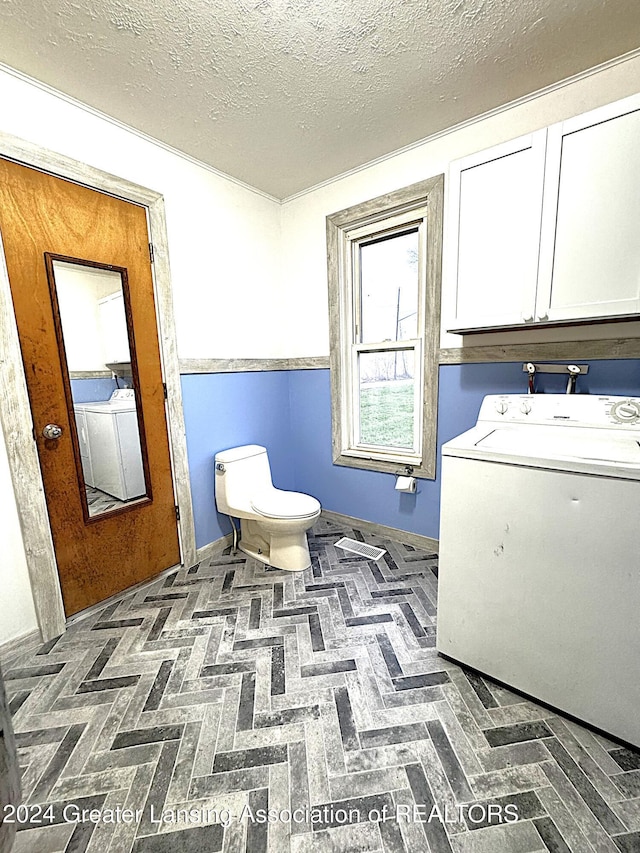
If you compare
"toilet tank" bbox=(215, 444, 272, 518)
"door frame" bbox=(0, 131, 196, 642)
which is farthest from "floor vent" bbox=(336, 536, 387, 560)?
"door frame" bbox=(0, 131, 196, 642)

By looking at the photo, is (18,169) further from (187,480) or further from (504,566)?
(504,566)

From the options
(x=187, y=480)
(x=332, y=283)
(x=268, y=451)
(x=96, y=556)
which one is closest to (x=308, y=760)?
(x=96, y=556)

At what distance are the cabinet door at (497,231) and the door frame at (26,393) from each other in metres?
1.60

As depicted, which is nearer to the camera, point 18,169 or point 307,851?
point 307,851

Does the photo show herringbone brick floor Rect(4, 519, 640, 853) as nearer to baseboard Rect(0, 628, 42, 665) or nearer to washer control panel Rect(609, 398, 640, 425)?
baseboard Rect(0, 628, 42, 665)

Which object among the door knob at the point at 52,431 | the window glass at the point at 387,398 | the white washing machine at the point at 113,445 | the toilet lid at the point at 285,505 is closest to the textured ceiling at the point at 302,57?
the window glass at the point at 387,398

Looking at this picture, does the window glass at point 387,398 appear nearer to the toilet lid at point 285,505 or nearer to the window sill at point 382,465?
the window sill at point 382,465

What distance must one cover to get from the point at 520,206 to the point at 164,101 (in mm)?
1706

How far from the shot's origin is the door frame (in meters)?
1.53

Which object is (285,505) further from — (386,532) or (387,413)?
(387,413)

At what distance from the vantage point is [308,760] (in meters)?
1.17

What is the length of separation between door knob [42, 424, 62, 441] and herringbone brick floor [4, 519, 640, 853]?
3.20ft

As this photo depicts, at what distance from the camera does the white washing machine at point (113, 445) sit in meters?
1.83

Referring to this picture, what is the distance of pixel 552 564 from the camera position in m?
1.25
